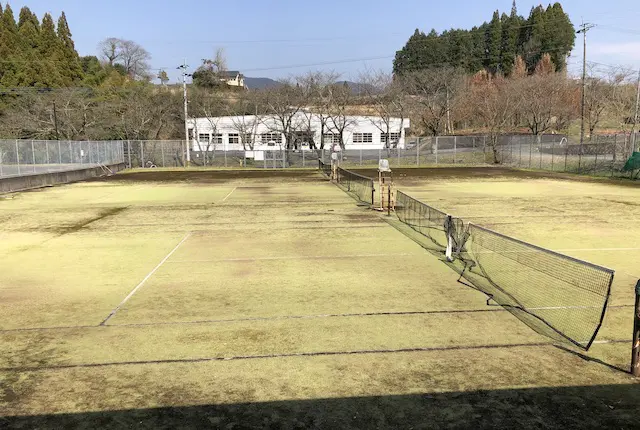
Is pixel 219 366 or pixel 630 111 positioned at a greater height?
pixel 630 111

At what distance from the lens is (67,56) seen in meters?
77.2

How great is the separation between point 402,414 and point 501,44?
12030cm

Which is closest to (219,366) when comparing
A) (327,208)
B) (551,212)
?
(327,208)

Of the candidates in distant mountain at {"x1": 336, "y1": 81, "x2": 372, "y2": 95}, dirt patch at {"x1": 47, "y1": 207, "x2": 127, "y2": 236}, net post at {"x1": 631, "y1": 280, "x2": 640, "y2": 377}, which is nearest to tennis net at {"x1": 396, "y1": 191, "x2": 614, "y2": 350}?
net post at {"x1": 631, "y1": 280, "x2": 640, "y2": 377}

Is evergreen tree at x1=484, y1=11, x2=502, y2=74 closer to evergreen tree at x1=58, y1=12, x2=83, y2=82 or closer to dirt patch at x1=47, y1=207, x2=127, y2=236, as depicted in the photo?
evergreen tree at x1=58, y1=12, x2=83, y2=82

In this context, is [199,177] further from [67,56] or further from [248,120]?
[67,56]

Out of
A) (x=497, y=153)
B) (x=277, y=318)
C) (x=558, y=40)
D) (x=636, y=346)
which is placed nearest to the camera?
(x=636, y=346)

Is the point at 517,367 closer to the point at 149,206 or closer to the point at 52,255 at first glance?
the point at 52,255

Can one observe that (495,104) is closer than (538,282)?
Result: No

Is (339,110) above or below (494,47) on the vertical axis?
below

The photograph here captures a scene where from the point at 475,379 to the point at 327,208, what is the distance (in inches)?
532

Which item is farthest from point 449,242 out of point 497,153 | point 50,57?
point 50,57

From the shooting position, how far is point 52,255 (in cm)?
1099

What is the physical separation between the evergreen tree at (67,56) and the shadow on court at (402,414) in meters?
80.8
